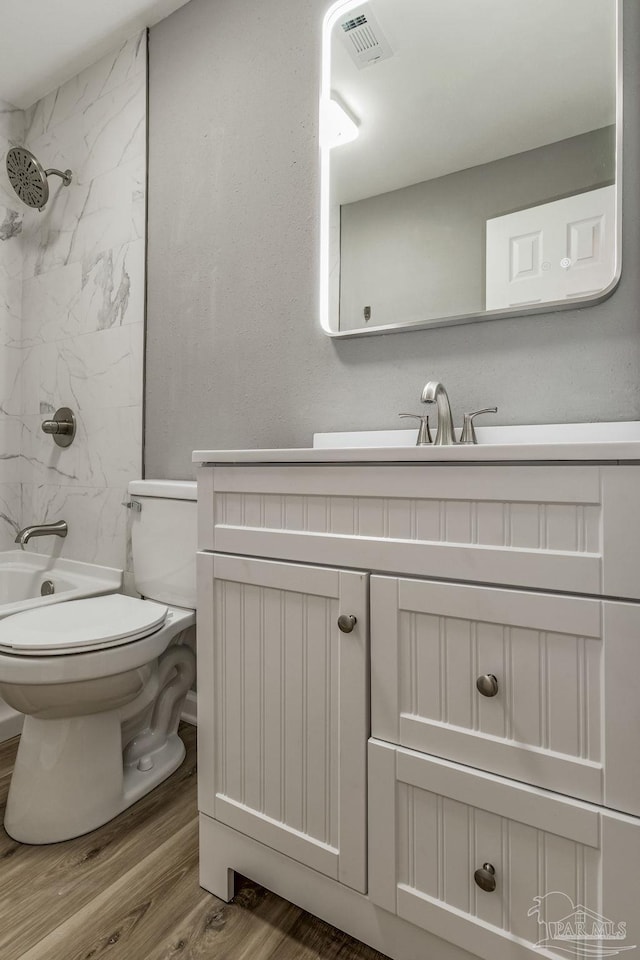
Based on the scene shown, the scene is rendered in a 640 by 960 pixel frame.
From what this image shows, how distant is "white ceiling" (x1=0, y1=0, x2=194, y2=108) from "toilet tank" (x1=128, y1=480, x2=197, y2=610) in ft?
5.39

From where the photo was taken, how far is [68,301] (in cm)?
210

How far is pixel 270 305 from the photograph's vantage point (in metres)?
1.52

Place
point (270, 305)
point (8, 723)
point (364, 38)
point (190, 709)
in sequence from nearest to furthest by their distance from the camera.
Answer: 1. point (364, 38)
2. point (270, 305)
3. point (8, 723)
4. point (190, 709)

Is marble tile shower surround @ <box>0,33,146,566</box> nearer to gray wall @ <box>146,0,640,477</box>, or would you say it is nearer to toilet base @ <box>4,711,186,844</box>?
gray wall @ <box>146,0,640,477</box>

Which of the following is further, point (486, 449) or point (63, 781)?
point (63, 781)

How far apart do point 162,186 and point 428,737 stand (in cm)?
188

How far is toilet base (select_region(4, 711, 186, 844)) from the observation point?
46.5 inches

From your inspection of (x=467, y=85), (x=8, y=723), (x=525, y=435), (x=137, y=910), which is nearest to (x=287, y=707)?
(x=137, y=910)

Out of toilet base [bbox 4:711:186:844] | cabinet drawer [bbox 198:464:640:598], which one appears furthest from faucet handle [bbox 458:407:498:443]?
toilet base [bbox 4:711:186:844]

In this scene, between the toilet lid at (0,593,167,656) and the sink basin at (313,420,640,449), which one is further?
the toilet lid at (0,593,167,656)

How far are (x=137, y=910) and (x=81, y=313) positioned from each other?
1917 millimetres

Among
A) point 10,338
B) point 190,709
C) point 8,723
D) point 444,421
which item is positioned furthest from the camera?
point 10,338

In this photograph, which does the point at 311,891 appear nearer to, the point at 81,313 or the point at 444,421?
the point at 444,421

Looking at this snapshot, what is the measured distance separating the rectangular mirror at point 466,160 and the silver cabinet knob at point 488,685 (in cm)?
79
